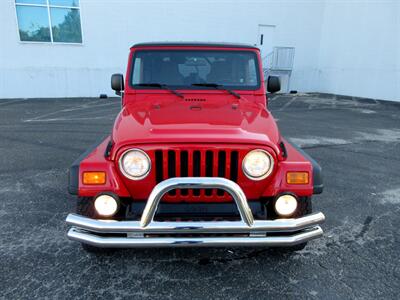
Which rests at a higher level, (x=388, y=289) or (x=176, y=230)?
(x=176, y=230)

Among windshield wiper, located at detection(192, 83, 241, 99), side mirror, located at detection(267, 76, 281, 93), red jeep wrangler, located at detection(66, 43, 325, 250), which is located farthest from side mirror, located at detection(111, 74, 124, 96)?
side mirror, located at detection(267, 76, 281, 93)

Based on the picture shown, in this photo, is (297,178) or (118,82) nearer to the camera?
(297,178)

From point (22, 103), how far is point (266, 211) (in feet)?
42.2

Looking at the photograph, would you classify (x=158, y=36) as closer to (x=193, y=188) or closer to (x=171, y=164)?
(x=171, y=164)

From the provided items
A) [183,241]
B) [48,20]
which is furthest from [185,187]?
[48,20]

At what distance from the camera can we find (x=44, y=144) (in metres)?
6.19

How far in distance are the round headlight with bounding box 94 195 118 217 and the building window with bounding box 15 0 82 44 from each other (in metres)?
13.6

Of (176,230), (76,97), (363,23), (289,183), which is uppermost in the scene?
(363,23)

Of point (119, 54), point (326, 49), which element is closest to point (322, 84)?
point (326, 49)

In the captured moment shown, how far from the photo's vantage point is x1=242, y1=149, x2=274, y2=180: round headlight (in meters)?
2.11

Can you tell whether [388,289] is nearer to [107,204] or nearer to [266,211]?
[266,211]

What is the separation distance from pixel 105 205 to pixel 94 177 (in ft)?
0.72

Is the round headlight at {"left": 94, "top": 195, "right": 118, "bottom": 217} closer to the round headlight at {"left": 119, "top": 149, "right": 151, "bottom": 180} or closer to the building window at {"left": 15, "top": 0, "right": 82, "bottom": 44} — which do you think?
the round headlight at {"left": 119, "top": 149, "right": 151, "bottom": 180}

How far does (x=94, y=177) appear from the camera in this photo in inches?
83.6
